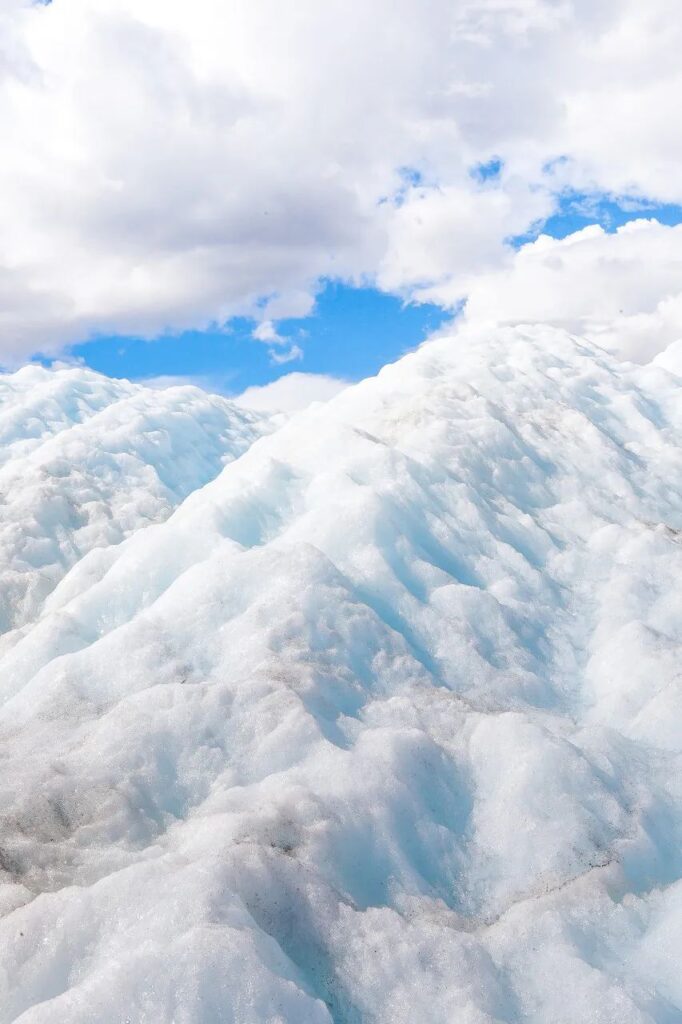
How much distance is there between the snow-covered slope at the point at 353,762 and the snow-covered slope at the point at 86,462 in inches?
471

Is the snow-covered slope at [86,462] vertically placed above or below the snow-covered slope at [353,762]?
above

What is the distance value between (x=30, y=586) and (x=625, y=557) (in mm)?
31406

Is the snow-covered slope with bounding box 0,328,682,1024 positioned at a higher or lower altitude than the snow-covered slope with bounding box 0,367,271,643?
lower

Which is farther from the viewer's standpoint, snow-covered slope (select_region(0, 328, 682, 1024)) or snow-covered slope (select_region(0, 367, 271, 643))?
snow-covered slope (select_region(0, 367, 271, 643))

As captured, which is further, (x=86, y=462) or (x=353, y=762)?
(x=86, y=462)

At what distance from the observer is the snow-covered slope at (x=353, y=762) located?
11961 mm

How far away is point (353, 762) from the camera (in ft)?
55.4

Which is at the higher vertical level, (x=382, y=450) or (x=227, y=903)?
(x=382, y=450)

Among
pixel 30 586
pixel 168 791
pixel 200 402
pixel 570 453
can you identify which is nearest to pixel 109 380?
pixel 200 402

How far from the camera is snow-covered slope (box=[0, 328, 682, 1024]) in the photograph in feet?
39.2

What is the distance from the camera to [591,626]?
26312mm

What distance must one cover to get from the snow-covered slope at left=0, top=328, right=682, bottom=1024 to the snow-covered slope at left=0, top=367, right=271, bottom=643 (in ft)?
39.3

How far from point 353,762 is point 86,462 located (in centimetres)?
5478

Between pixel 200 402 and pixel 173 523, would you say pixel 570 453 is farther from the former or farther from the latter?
pixel 200 402
